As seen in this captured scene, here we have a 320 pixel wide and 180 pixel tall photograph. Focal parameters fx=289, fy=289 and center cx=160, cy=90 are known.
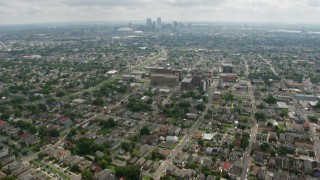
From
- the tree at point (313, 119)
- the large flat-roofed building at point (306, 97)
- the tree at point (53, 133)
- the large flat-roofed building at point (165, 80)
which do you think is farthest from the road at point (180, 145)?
the large flat-roofed building at point (306, 97)

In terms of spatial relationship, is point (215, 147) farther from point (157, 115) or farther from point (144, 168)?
point (157, 115)

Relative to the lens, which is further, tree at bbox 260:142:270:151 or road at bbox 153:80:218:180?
tree at bbox 260:142:270:151

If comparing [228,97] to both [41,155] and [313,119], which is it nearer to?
[313,119]

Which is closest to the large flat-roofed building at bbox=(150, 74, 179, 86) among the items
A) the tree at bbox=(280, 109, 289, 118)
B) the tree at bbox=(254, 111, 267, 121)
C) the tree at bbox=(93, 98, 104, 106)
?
the tree at bbox=(93, 98, 104, 106)

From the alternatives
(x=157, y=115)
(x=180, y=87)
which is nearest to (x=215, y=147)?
(x=157, y=115)

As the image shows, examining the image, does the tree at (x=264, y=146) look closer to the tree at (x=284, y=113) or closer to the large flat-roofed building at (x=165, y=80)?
the tree at (x=284, y=113)

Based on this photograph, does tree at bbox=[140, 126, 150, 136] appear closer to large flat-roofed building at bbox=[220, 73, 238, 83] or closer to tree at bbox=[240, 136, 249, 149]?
tree at bbox=[240, 136, 249, 149]

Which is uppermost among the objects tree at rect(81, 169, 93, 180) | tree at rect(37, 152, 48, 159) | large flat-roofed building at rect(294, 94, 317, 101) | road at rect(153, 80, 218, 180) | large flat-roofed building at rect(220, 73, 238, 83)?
large flat-roofed building at rect(220, 73, 238, 83)

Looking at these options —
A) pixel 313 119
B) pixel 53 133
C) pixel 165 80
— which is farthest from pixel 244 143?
pixel 165 80

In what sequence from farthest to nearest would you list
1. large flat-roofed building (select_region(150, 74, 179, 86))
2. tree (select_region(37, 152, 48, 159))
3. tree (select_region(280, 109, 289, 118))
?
large flat-roofed building (select_region(150, 74, 179, 86))
tree (select_region(280, 109, 289, 118))
tree (select_region(37, 152, 48, 159))
